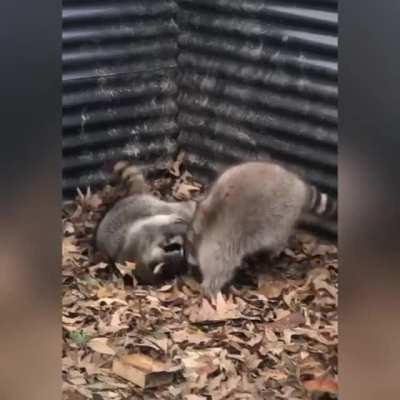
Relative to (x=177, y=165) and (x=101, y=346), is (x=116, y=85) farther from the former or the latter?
(x=101, y=346)

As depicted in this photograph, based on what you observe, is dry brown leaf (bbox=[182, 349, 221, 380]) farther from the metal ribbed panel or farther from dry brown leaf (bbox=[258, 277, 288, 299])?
the metal ribbed panel

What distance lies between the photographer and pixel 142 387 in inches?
92.0

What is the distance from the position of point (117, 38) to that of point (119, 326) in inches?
29.2

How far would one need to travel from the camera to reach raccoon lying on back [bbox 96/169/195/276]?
236cm

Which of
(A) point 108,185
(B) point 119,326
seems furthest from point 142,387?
(A) point 108,185

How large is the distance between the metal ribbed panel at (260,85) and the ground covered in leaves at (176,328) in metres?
0.14

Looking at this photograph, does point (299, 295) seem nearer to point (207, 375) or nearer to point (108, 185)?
point (207, 375)

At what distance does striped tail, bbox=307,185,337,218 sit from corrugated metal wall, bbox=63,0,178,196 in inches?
15.2

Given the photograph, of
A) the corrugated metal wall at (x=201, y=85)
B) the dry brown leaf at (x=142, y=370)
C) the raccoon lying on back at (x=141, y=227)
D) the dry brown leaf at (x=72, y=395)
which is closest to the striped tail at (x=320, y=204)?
the corrugated metal wall at (x=201, y=85)

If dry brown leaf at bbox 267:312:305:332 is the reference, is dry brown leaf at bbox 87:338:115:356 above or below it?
below

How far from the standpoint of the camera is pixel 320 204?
7.46ft

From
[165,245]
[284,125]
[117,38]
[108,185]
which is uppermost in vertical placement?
[117,38]
